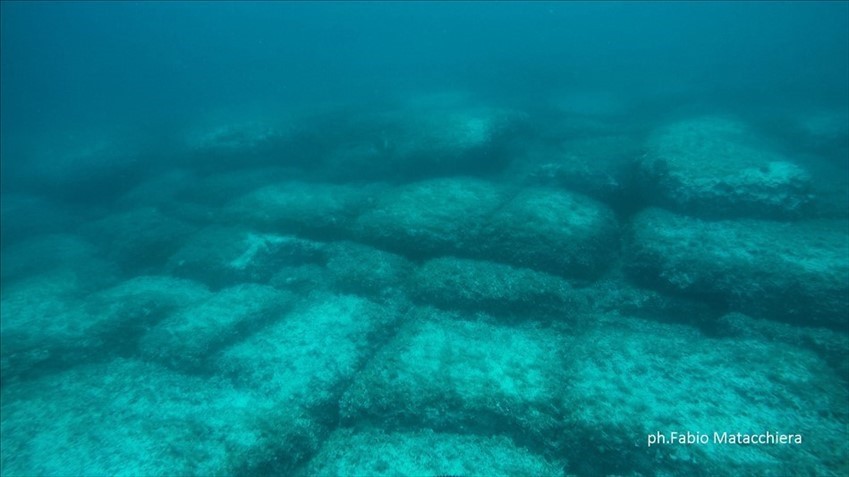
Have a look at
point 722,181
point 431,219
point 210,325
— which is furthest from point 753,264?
point 210,325

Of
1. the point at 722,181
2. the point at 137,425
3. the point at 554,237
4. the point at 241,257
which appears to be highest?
the point at 722,181

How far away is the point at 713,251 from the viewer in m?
7.48

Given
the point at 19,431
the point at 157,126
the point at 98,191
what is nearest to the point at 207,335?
the point at 19,431

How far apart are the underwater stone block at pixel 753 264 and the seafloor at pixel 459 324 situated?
0.04 metres

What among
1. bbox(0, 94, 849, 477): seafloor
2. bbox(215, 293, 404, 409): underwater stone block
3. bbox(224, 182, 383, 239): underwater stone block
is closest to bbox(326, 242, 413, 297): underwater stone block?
bbox(0, 94, 849, 477): seafloor

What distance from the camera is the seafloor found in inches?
212

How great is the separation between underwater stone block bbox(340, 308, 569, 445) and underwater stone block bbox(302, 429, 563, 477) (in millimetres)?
155

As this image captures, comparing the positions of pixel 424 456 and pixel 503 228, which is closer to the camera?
pixel 424 456

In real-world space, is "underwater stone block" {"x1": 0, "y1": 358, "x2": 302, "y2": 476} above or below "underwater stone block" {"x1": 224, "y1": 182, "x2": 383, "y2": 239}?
below

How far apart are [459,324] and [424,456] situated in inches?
94.3

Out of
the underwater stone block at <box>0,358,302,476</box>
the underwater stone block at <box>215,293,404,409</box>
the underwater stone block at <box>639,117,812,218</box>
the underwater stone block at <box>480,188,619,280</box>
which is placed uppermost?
the underwater stone block at <box>639,117,812,218</box>

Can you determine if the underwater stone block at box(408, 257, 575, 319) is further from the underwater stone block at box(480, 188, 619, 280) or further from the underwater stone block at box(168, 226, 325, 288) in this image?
the underwater stone block at box(168, 226, 325, 288)

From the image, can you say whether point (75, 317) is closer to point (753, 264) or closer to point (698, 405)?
point (698, 405)

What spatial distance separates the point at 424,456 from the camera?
5.30 meters
